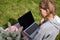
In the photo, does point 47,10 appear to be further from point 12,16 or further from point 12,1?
point 12,1

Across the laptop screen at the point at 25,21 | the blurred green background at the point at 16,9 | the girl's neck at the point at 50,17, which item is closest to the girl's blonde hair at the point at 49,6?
the girl's neck at the point at 50,17

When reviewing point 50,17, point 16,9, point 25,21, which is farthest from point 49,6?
point 16,9

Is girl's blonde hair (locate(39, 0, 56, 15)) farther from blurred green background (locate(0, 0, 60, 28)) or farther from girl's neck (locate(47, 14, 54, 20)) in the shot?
blurred green background (locate(0, 0, 60, 28))

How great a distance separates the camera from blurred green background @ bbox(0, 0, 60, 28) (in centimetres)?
759

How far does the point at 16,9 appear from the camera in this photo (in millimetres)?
7930

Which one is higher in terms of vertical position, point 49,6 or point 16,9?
point 49,6

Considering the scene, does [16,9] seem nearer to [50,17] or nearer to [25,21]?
[25,21]

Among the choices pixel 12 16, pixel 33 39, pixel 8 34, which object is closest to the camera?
pixel 8 34

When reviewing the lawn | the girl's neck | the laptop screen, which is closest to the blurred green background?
the lawn

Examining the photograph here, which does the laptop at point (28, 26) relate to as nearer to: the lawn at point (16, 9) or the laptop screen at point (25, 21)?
the laptop screen at point (25, 21)

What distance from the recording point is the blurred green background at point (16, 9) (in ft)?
24.9

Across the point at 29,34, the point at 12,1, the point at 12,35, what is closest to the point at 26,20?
the point at 29,34

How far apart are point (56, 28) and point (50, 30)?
158 millimetres

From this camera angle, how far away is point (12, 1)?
8.22 metres
